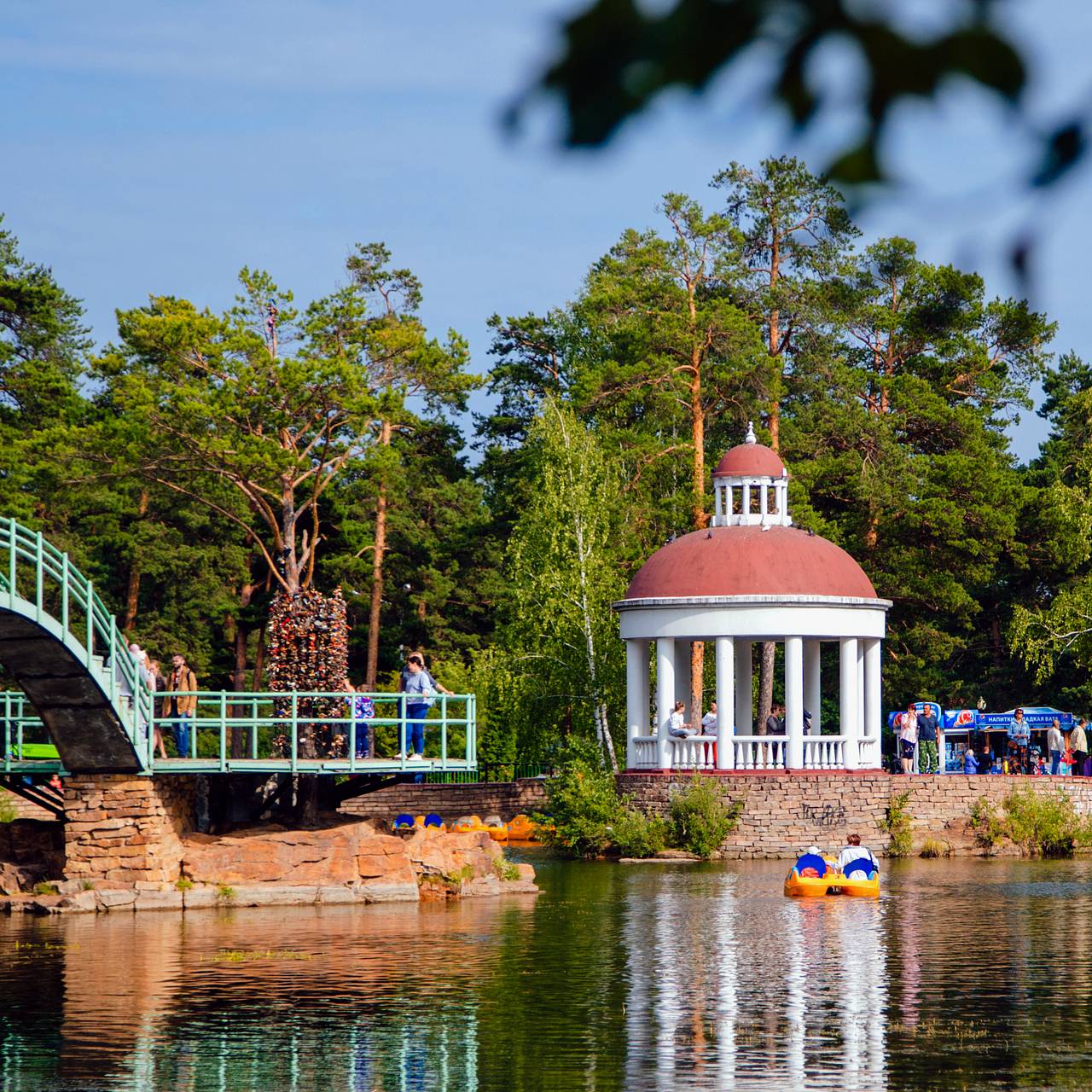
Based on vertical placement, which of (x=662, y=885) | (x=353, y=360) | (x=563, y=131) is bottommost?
(x=662, y=885)

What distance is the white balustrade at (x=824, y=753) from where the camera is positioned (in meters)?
39.1

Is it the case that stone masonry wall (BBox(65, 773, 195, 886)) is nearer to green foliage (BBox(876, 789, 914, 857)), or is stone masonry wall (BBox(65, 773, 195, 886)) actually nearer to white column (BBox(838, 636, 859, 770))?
green foliage (BBox(876, 789, 914, 857))

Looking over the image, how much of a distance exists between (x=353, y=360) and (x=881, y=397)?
16726mm

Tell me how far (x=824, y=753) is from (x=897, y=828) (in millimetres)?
2211

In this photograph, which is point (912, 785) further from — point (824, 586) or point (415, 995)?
point (415, 995)

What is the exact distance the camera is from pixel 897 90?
3025 mm

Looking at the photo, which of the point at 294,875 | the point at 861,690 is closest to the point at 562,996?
the point at 294,875

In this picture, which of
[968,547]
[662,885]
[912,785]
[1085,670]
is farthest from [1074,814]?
[1085,670]

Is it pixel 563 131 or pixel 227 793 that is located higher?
pixel 563 131

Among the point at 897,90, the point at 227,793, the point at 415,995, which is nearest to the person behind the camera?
the point at 897,90

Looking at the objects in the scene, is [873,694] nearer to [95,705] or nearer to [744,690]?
[744,690]

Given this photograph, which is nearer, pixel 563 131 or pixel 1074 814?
pixel 563 131

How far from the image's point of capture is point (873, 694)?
41094 millimetres

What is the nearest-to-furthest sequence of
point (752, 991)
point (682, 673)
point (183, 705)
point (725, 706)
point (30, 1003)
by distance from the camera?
point (30, 1003) < point (752, 991) < point (183, 705) < point (725, 706) < point (682, 673)
